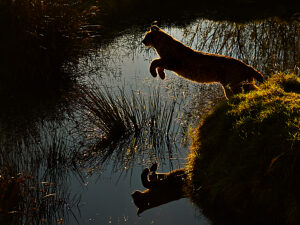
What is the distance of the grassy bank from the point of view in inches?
130

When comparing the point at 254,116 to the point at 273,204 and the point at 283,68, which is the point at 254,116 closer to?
the point at 273,204

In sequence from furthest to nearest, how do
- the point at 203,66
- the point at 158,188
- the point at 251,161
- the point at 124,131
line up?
the point at 124,131 < the point at 203,66 < the point at 158,188 < the point at 251,161

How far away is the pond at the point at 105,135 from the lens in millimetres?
3803

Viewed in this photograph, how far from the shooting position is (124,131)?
215 inches

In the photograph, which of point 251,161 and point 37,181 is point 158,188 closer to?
point 251,161

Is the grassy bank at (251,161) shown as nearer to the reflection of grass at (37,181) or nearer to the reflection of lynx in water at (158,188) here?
the reflection of lynx in water at (158,188)

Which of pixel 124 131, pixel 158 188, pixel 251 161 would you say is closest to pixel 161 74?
pixel 124 131

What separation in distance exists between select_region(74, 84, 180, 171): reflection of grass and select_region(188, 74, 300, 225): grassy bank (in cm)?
78

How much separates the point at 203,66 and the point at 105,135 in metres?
1.52

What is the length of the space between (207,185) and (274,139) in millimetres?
745

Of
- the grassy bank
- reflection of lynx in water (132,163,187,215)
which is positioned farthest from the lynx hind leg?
reflection of lynx in water (132,163,187,215)

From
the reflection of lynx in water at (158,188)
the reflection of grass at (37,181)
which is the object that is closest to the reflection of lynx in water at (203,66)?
the reflection of lynx in water at (158,188)

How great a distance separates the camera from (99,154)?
5.04 metres

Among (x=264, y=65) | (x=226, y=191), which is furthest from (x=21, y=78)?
(x=226, y=191)
